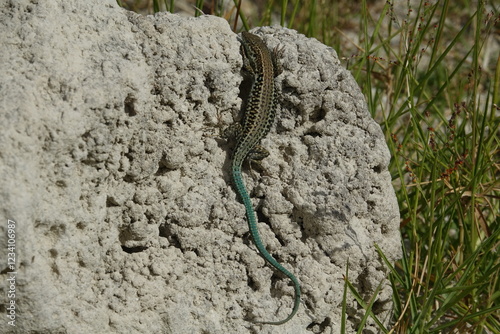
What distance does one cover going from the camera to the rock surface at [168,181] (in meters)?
2.14

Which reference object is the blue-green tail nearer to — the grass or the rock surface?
the rock surface

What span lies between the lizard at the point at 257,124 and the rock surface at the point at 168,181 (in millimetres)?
48

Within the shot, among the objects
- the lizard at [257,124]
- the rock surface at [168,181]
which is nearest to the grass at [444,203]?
the rock surface at [168,181]

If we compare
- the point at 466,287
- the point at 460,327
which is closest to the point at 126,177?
the point at 466,287

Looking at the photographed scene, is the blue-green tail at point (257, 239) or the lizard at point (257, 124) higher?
the lizard at point (257, 124)

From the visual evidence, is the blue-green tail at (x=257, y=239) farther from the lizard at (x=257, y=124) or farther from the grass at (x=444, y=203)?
the grass at (x=444, y=203)

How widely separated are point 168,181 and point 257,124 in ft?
1.73

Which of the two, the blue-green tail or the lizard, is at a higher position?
the lizard

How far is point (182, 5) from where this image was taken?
6133 mm

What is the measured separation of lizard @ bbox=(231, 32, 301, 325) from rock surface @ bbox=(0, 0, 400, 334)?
0.05 metres

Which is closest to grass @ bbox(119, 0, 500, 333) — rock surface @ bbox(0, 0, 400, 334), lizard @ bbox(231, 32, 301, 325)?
rock surface @ bbox(0, 0, 400, 334)

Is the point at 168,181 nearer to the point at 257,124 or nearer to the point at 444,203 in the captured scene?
the point at 257,124

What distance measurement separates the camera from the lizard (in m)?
2.69

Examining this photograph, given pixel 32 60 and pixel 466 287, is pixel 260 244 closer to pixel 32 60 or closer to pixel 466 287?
pixel 466 287
